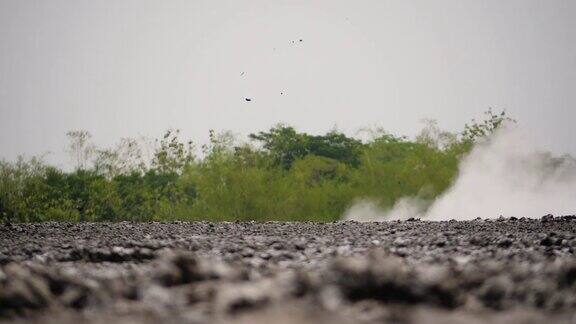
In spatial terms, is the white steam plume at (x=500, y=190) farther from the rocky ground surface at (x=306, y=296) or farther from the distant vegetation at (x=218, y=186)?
the rocky ground surface at (x=306, y=296)

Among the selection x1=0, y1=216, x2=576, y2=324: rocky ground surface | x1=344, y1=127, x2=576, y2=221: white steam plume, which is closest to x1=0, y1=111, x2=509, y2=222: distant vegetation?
x1=344, y1=127, x2=576, y2=221: white steam plume

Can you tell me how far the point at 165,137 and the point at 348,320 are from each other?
3674cm

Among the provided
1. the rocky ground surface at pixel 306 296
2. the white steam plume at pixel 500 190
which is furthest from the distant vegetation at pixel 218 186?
the rocky ground surface at pixel 306 296

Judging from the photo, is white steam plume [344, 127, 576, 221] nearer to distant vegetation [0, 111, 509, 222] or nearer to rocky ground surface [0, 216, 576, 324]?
distant vegetation [0, 111, 509, 222]

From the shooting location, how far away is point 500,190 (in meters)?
33.2

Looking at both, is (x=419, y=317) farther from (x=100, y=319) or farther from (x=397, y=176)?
(x=397, y=176)

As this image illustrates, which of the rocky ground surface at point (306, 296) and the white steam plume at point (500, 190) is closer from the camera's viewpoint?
the rocky ground surface at point (306, 296)

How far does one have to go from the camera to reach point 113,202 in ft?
120

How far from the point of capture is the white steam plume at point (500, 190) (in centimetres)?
3072

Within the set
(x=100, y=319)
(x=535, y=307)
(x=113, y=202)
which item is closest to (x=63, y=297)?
(x=100, y=319)

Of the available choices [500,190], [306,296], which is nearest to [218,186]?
[500,190]

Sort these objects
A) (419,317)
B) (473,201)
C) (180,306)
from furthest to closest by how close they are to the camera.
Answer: (473,201)
(180,306)
(419,317)

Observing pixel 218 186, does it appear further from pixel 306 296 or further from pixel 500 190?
pixel 306 296

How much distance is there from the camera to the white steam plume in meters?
30.7
